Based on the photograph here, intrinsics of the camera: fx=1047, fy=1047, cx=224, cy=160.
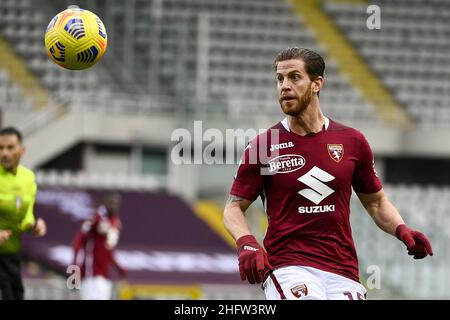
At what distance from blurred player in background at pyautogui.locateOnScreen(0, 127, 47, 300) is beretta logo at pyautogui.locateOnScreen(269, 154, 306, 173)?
3423mm

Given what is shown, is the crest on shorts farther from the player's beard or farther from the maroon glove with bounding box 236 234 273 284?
the player's beard

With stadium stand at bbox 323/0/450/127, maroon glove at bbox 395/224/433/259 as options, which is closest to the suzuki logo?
maroon glove at bbox 395/224/433/259

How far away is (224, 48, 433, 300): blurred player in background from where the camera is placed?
18.6 feet

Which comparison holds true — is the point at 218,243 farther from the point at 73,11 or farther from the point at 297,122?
the point at 297,122

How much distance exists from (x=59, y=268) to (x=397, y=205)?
22.4ft

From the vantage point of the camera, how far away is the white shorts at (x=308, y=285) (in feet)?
18.0

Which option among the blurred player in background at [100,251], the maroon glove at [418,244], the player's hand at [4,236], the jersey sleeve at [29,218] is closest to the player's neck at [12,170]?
the jersey sleeve at [29,218]

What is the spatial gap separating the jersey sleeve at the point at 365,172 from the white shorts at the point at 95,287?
8.04 m

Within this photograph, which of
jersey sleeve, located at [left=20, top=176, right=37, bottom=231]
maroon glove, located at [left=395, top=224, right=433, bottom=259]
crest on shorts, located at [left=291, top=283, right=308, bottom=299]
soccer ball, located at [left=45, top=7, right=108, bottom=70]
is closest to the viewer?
crest on shorts, located at [left=291, top=283, right=308, bottom=299]

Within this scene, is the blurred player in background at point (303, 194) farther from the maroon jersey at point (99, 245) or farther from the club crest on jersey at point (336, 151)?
the maroon jersey at point (99, 245)

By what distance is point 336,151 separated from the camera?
5.86 metres

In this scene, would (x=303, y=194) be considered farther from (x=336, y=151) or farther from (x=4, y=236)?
(x=4, y=236)

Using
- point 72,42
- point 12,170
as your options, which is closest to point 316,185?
point 72,42

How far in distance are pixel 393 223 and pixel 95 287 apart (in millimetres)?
8265
